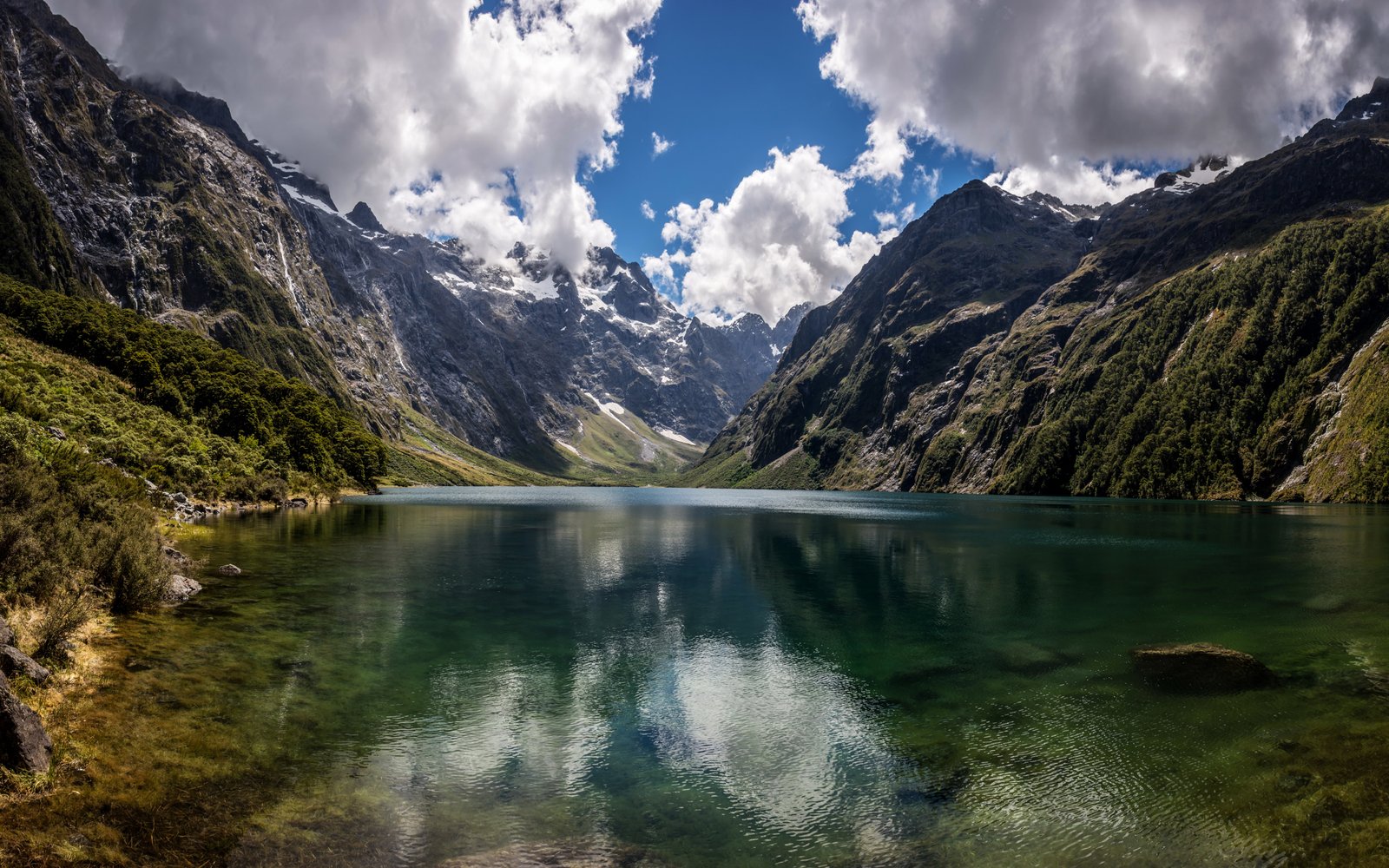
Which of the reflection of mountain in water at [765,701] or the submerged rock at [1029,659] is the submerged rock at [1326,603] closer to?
the reflection of mountain in water at [765,701]

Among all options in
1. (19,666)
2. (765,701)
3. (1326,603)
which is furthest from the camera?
(1326,603)

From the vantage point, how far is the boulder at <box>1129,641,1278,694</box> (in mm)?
25938

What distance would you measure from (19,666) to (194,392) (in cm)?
10887

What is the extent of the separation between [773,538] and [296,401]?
112603 mm

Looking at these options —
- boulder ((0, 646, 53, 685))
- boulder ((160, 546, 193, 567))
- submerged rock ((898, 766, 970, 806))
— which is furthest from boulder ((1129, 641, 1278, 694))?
boulder ((160, 546, 193, 567))

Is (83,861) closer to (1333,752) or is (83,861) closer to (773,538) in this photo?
(1333,752)

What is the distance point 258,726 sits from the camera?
65.1 ft

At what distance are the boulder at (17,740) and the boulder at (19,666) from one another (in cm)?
410

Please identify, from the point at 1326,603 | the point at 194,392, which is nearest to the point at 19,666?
the point at 1326,603

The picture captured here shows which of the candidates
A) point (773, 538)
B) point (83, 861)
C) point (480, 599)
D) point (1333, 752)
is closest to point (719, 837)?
point (83, 861)

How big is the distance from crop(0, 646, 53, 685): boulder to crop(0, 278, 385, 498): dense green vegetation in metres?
61.8

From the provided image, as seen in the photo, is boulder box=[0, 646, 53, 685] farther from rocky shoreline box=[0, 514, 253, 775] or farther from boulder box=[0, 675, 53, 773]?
boulder box=[0, 675, 53, 773]

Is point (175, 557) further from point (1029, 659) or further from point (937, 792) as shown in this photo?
point (1029, 659)

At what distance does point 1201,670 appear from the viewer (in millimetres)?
27250
